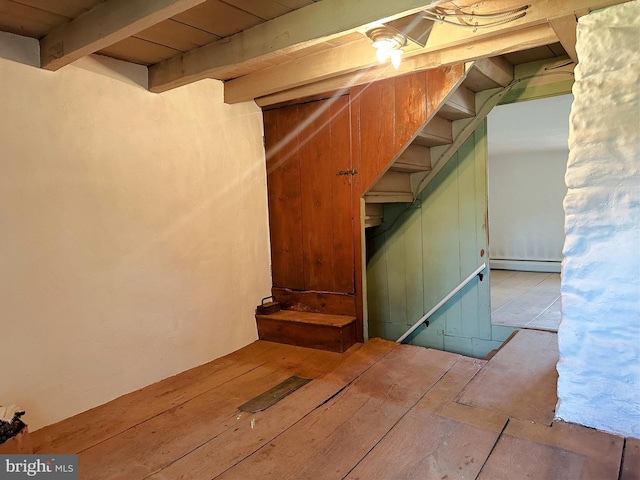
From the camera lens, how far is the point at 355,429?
1.91m

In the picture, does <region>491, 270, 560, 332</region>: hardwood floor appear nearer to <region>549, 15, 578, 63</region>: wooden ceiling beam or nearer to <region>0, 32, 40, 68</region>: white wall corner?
<region>549, 15, 578, 63</region>: wooden ceiling beam

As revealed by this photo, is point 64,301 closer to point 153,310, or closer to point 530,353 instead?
→ point 153,310

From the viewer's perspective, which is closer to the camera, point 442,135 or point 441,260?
point 442,135

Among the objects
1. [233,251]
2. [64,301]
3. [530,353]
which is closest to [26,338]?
[64,301]

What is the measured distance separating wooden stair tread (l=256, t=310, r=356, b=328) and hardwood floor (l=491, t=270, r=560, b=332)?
1.37m

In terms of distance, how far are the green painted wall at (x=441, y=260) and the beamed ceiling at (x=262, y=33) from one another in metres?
1.23

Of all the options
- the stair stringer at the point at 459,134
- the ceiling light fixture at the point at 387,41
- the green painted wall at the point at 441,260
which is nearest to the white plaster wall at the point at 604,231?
the ceiling light fixture at the point at 387,41

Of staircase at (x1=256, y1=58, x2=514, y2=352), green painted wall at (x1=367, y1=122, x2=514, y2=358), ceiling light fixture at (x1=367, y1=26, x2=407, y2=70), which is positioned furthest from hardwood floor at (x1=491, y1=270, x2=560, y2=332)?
ceiling light fixture at (x1=367, y1=26, x2=407, y2=70)

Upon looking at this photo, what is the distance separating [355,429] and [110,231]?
1586mm

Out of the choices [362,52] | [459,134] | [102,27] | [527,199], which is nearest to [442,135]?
[459,134]

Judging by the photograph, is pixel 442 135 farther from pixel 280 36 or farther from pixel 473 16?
pixel 280 36

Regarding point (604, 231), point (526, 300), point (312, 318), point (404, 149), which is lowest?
point (526, 300)

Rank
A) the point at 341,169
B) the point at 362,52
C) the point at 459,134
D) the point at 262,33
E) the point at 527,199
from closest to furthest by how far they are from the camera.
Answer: the point at 262,33, the point at 362,52, the point at 341,169, the point at 459,134, the point at 527,199

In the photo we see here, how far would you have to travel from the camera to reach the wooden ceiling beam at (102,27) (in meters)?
1.50
